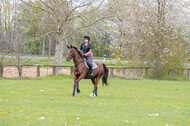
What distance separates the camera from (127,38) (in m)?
32.8

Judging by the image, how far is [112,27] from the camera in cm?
2894

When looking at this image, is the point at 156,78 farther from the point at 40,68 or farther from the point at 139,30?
the point at 40,68

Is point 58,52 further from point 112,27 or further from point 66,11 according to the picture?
point 112,27

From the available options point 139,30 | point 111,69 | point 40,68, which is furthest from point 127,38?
point 40,68

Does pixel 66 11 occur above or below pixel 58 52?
above

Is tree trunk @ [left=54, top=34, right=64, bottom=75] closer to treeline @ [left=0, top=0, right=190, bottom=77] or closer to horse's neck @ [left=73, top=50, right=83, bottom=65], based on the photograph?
treeline @ [left=0, top=0, right=190, bottom=77]

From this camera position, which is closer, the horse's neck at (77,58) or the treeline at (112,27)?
the horse's neck at (77,58)

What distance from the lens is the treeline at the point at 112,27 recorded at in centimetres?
2394

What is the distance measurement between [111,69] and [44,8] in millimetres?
8295

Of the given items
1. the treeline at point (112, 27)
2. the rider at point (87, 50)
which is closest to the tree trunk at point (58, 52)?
the treeline at point (112, 27)

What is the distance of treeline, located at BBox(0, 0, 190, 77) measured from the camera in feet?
78.5

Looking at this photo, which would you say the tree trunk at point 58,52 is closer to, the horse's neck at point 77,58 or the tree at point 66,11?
the tree at point 66,11

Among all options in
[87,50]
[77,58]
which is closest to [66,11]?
[87,50]

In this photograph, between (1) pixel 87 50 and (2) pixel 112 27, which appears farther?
(2) pixel 112 27
